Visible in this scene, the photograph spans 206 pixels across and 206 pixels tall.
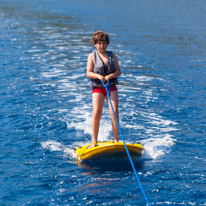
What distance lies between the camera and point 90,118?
10.1 m

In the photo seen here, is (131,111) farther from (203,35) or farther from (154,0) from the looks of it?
(154,0)

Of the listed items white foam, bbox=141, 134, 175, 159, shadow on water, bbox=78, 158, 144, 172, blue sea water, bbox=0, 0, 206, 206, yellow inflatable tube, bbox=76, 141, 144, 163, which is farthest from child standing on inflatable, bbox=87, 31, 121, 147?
blue sea water, bbox=0, 0, 206, 206

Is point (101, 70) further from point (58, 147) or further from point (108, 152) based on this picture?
point (58, 147)

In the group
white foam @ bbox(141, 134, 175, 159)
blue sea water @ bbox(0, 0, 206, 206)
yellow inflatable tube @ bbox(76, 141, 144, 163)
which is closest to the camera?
blue sea water @ bbox(0, 0, 206, 206)

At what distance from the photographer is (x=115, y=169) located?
7.11 meters

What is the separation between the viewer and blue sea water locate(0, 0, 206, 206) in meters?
6.31

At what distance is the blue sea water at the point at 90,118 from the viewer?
20.7ft

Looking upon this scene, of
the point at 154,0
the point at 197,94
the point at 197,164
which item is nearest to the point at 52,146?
the point at 197,164

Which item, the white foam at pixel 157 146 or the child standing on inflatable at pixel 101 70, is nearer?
the child standing on inflatable at pixel 101 70

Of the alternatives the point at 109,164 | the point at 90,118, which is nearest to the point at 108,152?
the point at 109,164

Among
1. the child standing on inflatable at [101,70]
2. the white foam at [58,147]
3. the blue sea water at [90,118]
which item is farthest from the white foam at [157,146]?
the white foam at [58,147]

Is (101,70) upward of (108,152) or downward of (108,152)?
upward

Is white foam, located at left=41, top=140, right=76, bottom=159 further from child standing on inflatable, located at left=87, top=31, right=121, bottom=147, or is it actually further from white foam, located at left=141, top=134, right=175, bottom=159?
white foam, located at left=141, top=134, right=175, bottom=159

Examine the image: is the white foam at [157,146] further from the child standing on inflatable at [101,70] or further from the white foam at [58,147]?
the white foam at [58,147]
